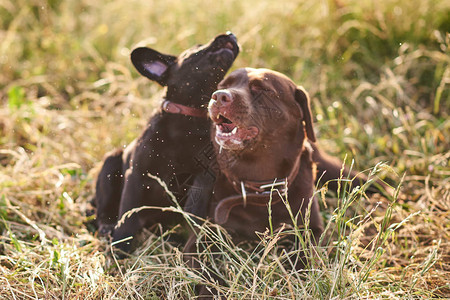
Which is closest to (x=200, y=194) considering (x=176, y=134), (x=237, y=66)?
(x=176, y=134)

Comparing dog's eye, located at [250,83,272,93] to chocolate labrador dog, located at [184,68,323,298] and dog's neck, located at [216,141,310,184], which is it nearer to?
chocolate labrador dog, located at [184,68,323,298]

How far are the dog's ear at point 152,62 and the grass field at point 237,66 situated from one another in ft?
2.95

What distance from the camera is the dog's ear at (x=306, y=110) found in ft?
8.66

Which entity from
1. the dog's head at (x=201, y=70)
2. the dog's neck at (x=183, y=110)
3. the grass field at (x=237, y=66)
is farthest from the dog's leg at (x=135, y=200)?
the dog's head at (x=201, y=70)

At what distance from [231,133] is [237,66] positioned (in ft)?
7.14

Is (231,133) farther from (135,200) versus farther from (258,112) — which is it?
(135,200)

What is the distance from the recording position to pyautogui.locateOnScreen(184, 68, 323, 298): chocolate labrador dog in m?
2.54

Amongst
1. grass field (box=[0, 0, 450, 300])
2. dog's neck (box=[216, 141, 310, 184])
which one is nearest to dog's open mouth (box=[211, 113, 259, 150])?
dog's neck (box=[216, 141, 310, 184])

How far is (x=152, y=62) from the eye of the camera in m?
3.10

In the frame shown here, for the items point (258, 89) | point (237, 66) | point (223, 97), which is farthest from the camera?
point (237, 66)

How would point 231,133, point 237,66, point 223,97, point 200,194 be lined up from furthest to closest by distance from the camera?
point 237,66 → point 200,194 → point 231,133 → point 223,97

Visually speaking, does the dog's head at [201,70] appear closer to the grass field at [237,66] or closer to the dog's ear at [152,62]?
the dog's ear at [152,62]

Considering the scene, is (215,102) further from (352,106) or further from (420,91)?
(420,91)

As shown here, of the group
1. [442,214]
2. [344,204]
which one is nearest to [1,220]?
[344,204]
